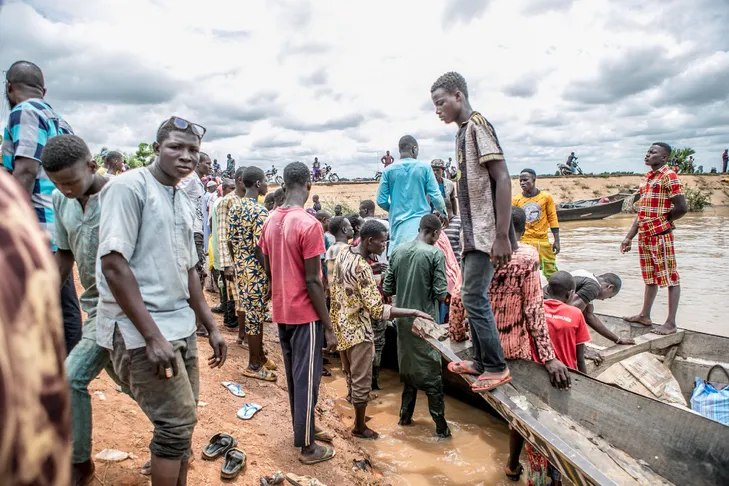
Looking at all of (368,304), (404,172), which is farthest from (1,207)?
(404,172)

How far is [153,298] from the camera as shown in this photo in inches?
78.4

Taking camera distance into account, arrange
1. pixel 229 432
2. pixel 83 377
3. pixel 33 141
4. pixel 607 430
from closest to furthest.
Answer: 1. pixel 83 377
2. pixel 33 141
3. pixel 607 430
4. pixel 229 432

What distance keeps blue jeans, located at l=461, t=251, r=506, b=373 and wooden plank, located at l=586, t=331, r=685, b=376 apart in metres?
1.75

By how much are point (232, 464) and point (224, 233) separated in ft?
9.49

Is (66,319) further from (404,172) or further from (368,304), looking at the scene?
(404,172)

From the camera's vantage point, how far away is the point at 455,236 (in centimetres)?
609

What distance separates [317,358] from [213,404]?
1114 mm

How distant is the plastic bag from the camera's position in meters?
3.71

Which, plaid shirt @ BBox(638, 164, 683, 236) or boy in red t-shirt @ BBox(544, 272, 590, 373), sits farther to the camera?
plaid shirt @ BBox(638, 164, 683, 236)

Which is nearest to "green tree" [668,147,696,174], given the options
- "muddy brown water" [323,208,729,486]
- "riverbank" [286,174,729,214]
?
"riverbank" [286,174,729,214]

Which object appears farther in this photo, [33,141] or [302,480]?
[302,480]

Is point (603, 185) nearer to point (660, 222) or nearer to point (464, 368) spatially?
point (660, 222)

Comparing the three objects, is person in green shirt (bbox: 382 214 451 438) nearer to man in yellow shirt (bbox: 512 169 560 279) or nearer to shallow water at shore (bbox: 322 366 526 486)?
shallow water at shore (bbox: 322 366 526 486)

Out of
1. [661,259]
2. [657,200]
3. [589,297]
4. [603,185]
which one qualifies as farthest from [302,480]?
[603,185]
